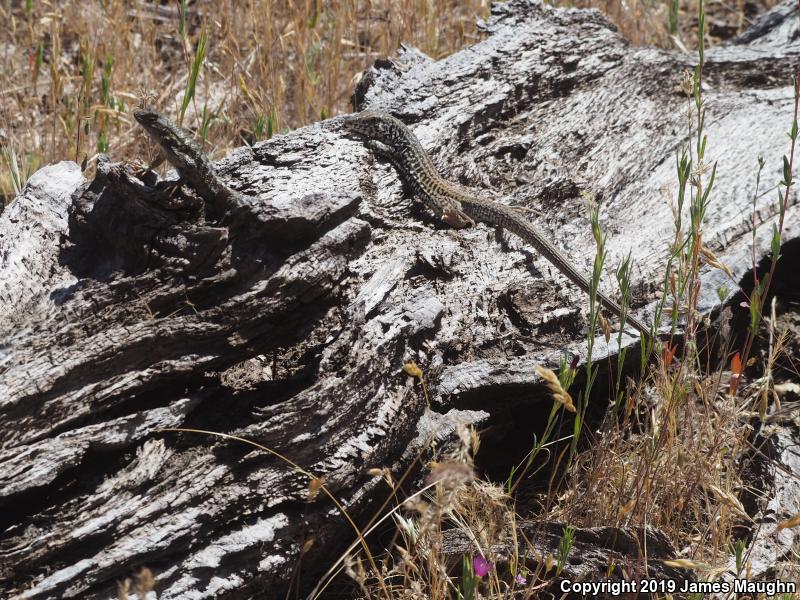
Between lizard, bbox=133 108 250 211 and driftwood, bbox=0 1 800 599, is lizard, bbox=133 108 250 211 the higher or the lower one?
the higher one

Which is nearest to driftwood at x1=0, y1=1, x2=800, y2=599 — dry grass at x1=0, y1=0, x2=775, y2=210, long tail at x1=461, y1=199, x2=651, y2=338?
long tail at x1=461, y1=199, x2=651, y2=338

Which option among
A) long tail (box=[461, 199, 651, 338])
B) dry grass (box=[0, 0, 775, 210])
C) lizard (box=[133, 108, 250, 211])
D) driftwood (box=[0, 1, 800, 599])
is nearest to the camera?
driftwood (box=[0, 1, 800, 599])

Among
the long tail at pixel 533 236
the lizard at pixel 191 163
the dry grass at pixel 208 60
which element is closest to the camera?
the lizard at pixel 191 163

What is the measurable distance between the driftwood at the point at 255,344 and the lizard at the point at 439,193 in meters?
0.06

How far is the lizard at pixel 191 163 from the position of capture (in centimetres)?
277

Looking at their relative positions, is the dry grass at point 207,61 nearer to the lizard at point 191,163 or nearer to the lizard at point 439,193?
the lizard at point 439,193

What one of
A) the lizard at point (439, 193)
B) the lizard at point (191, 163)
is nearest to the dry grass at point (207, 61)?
the lizard at point (439, 193)

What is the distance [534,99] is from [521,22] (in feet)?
2.10

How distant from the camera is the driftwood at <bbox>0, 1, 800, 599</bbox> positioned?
2.31m

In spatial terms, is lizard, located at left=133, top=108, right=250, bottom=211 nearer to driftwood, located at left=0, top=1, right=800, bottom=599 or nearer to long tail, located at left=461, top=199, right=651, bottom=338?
driftwood, located at left=0, top=1, right=800, bottom=599

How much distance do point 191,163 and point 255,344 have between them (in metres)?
0.75

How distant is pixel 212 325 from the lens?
8.42 feet

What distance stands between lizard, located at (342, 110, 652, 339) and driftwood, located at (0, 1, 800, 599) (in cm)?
6

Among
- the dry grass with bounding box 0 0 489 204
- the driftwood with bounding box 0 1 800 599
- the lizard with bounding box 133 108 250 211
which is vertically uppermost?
the dry grass with bounding box 0 0 489 204
